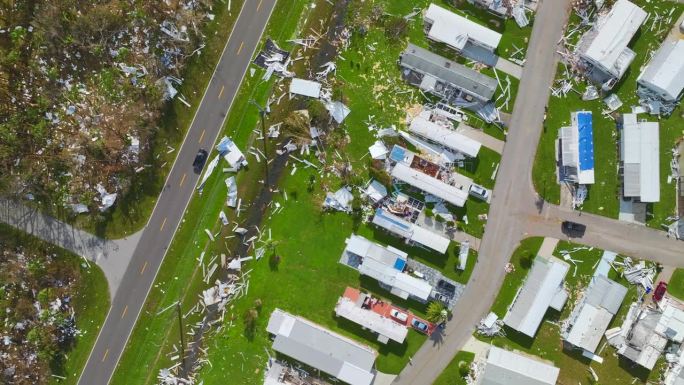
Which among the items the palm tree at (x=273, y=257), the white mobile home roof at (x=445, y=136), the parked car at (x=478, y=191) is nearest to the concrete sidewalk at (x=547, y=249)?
the parked car at (x=478, y=191)

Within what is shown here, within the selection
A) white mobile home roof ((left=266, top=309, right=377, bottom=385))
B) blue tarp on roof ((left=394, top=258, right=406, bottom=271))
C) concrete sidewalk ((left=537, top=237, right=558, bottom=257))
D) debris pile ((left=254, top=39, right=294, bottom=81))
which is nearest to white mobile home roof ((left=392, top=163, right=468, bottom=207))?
blue tarp on roof ((left=394, top=258, right=406, bottom=271))

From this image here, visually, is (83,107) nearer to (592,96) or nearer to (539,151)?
(539,151)

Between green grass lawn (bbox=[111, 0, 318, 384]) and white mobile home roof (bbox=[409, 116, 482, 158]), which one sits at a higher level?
white mobile home roof (bbox=[409, 116, 482, 158])

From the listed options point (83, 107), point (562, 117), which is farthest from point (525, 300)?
point (83, 107)

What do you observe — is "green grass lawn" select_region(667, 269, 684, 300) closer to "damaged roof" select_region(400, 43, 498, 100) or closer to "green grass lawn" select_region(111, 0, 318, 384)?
"damaged roof" select_region(400, 43, 498, 100)

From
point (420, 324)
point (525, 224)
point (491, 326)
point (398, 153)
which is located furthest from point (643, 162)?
point (420, 324)

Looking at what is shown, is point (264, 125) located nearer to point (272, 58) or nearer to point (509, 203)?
point (272, 58)
